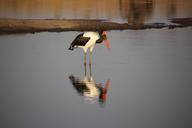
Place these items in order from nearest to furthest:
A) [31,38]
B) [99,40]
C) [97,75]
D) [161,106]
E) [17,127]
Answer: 1. [17,127]
2. [161,106]
3. [97,75]
4. [99,40]
5. [31,38]

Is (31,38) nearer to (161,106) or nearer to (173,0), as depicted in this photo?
(161,106)

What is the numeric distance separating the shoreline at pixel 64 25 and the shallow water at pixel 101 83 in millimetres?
2232

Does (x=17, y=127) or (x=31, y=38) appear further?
(x=31, y=38)

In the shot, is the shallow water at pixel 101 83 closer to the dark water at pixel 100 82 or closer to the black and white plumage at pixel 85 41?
the dark water at pixel 100 82

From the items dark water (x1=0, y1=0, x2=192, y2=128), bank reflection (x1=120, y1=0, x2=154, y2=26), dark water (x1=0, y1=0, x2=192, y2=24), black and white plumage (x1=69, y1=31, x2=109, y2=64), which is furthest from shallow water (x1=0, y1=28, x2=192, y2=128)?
dark water (x1=0, y1=0, x2=192, y2=24)

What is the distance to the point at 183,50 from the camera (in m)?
18.7

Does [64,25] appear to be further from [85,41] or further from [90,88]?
[90,88]

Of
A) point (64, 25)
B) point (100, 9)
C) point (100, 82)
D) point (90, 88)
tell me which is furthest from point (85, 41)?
point (100, 9)

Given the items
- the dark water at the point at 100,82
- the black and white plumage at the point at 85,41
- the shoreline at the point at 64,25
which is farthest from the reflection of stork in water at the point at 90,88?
the shoreline at the point at 64,25

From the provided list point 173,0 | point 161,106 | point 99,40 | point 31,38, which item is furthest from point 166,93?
point 173,0

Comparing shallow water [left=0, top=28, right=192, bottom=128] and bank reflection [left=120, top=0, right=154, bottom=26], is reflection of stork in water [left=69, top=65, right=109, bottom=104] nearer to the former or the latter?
shallow water [left=0, top=28, right=192, bottom=128]

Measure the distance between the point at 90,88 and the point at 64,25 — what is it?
11241 mm

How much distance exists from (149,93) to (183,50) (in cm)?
562

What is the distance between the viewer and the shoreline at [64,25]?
23.8 metres
